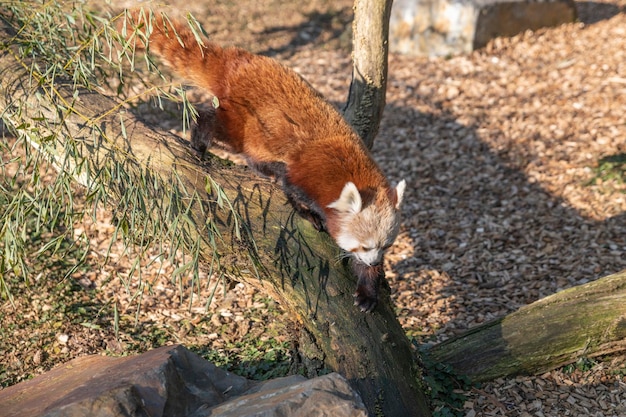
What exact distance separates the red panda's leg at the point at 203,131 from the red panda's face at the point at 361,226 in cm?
88

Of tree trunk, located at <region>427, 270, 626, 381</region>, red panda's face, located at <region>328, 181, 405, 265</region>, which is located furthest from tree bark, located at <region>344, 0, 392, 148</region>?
tree trunk, located at <region>427, 270, 626, 381</region>

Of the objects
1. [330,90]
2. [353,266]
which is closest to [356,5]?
[353,266]

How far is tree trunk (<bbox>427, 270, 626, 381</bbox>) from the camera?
378 centimetres

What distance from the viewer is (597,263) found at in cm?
514

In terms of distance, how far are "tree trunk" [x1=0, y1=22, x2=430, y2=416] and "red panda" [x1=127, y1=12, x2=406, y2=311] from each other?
16cm

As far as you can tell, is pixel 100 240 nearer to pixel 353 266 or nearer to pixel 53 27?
pixel 53 27

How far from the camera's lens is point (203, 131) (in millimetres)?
4004

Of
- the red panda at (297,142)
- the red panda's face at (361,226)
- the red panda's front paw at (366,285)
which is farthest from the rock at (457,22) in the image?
the red panda's front paw at (366,285)

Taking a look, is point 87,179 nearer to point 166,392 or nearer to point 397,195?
point 166,392

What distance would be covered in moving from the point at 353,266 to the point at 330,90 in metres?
4.99

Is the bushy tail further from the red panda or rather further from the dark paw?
the dark paw

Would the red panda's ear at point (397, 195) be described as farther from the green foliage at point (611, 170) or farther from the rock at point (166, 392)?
the green foliage at point (611, 170)

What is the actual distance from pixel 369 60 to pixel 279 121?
753mm

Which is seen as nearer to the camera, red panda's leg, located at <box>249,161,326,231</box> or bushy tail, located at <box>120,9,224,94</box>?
red panda's leg, located at <box>249,161,326,231</box>
